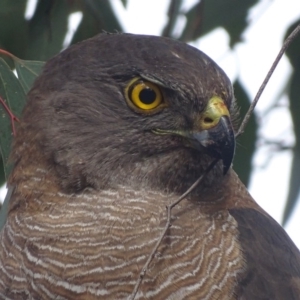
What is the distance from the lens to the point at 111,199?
410 cm

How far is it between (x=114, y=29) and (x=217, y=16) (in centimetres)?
60

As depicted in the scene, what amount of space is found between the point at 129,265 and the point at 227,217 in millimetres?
545

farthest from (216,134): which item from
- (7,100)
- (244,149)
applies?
(244,149)

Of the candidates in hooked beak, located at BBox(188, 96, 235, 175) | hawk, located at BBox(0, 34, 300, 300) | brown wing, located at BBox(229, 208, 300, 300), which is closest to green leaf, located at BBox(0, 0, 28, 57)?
hawk, located at BBox(0, 34, 300, 300)

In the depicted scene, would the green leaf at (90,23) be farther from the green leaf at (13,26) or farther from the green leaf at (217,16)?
the green leaf at (217,16)

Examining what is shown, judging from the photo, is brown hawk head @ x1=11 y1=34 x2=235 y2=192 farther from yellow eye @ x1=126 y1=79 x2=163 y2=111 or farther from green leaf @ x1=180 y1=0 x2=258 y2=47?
green leaf @ x1=180 y1=0 x2=258 y2=47

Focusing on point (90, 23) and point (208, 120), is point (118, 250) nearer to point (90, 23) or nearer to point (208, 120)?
point (208, 120)

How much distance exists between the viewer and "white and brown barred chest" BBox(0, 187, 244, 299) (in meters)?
3.82

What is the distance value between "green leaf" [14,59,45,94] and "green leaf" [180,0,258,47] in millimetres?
1087

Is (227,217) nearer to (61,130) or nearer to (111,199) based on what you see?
(111,199)

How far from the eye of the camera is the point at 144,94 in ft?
13.5

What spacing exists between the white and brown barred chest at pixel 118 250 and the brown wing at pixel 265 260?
52mm

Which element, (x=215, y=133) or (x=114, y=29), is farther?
(x=114, y=29)

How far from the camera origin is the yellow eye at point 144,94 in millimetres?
4109
